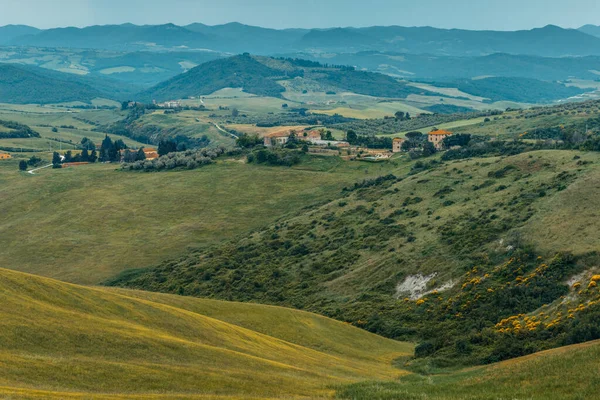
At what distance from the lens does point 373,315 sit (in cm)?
6706

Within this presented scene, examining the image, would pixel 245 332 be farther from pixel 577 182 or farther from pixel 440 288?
pixel 577 182

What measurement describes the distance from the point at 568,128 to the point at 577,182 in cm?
8643

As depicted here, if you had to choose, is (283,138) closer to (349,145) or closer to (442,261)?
(349,145)

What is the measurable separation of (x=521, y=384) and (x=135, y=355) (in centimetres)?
1710

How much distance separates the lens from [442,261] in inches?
2921

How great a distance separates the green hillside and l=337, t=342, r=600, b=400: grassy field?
6.89m

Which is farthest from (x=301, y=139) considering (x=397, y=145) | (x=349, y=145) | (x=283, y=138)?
(x=397, y=145)

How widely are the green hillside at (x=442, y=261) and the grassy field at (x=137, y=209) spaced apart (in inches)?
339

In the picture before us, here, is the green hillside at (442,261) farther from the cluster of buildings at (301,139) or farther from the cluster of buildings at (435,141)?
the cluster of buildings at (301,139)

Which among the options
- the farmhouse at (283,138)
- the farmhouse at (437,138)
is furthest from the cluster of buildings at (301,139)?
the farmhouse at (437,138)

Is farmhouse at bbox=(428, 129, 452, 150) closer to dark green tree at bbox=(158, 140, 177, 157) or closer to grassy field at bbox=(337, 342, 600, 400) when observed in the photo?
dark green tree at bbox=(158, 140, 177, 157)

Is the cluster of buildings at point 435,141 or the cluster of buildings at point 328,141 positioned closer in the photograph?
the cluster of buildings at point 435,141

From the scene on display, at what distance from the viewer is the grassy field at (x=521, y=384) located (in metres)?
33.9

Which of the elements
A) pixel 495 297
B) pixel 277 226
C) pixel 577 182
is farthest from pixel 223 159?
pixel 495 297
